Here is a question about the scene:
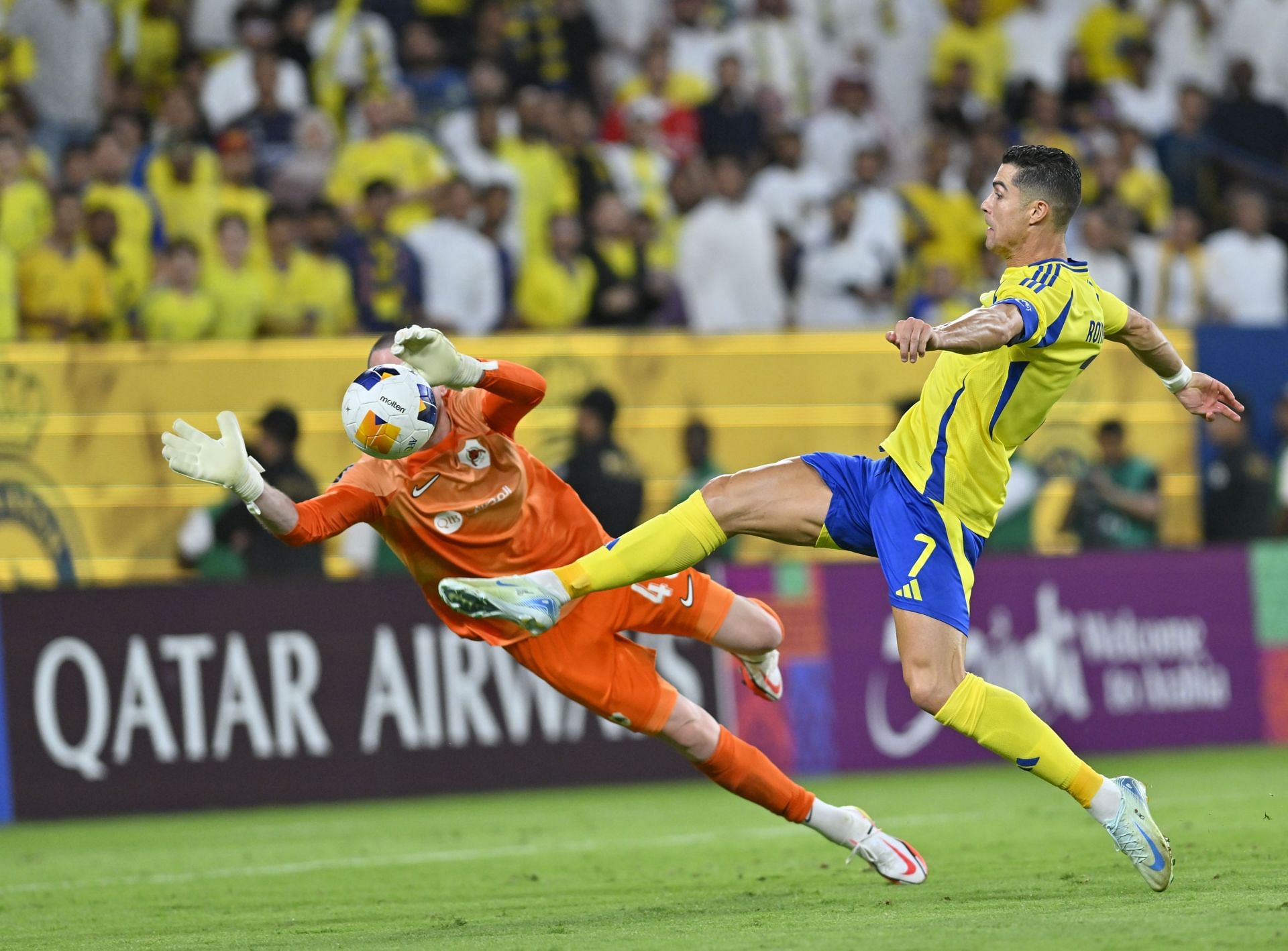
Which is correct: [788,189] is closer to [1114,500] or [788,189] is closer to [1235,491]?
[1114,500]

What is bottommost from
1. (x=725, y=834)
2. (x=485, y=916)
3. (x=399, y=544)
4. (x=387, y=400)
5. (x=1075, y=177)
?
(x=725, y=834)

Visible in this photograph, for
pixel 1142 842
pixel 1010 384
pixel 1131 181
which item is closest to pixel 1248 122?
pixel 1131 181

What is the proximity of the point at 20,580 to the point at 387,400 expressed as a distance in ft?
20.4

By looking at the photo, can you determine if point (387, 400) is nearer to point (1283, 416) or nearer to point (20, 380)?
point (20, 380)

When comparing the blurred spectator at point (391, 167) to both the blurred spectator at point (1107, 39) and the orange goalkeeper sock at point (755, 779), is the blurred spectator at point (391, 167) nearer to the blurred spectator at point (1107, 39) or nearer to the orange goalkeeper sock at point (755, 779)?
the blurred spectator at point (1107, 39)

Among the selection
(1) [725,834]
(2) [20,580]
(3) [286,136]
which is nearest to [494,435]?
(1) [725,834]

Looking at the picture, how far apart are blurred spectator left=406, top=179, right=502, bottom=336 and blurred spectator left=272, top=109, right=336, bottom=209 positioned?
1.03 meters

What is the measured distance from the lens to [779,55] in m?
18.0

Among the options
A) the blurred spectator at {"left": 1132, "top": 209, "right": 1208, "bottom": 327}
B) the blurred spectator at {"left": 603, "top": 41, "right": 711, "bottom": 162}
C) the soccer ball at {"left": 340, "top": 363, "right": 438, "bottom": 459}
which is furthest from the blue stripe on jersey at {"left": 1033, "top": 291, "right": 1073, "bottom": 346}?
the blurred spectator at {"left": 1132, "top": 209, "right": 1208, "bottom": 327}

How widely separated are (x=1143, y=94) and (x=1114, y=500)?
5.89 metres

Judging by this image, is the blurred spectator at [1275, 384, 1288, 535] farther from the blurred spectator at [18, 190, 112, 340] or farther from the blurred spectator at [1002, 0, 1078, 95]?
the blurred spectator at [18, 190, 112, 340]

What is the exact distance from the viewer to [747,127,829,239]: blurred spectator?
647 inches

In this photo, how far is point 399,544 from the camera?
7.93m

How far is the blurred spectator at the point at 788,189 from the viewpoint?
1644 centimetres
